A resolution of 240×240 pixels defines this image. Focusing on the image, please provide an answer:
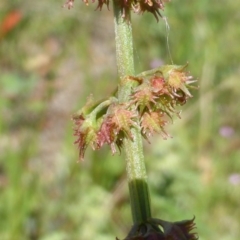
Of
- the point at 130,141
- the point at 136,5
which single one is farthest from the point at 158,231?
the point at 136,5

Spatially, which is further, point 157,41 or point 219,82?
point 157,41

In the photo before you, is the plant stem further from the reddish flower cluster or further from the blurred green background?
the blurred green background

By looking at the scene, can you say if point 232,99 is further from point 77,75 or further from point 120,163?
point 77,75

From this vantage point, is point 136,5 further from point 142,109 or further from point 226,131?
point 226,131

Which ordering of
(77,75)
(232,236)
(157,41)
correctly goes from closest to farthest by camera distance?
(232,236) → (157,41) → (77,75)

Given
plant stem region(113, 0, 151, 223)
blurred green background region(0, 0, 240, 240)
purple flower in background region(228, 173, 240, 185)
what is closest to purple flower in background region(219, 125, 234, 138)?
blurred green background region(0, 0, 240, 240)

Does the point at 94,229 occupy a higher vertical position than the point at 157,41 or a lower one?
lower

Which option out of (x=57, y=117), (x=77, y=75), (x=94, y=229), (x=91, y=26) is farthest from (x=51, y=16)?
(x=94, y=229)

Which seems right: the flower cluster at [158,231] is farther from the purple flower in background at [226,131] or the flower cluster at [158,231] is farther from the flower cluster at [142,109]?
the purple flower in background at [226,131]

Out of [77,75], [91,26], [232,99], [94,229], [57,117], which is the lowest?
[94,229]

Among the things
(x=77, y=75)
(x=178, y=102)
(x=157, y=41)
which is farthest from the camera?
(x=77, y=75)
